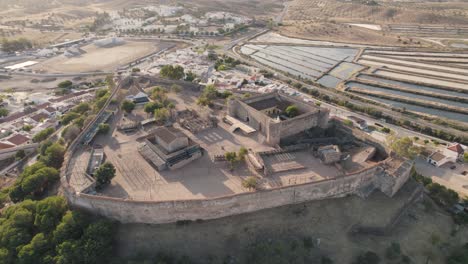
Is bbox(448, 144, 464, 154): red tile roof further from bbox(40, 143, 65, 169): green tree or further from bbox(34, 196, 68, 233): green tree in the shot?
bbox(40, 143, 65, 169): green tree

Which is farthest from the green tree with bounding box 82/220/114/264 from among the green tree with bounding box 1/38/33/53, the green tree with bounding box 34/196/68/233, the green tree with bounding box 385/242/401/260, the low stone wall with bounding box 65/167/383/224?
the green tree with bounding box 1/38/33/53

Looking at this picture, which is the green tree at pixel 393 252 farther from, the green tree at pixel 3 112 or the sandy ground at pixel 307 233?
the green tree at pixel 3 112

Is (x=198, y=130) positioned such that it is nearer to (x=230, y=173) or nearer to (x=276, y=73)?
(x=230, y=173)

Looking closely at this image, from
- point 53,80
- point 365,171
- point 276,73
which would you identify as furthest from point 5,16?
point 365,171

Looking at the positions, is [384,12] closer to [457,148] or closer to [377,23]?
[377,23]

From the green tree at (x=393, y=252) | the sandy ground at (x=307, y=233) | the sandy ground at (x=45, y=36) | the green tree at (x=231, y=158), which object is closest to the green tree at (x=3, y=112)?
the sandy ground at (x=307, y=233)
